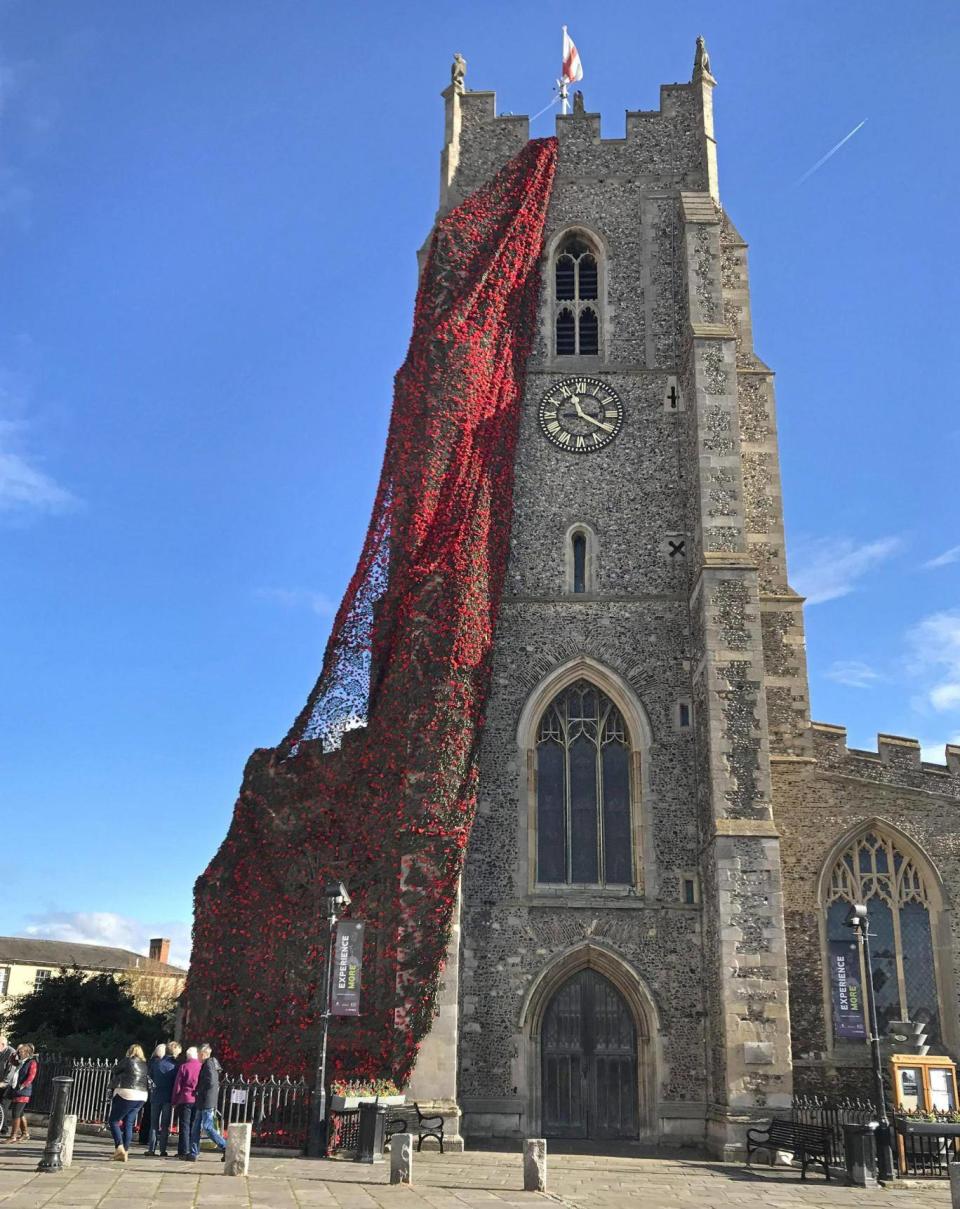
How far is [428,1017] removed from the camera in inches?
679

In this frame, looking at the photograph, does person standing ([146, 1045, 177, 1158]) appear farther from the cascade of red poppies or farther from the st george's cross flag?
the st george's cross flag

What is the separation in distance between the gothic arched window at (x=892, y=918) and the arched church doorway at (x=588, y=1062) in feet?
13.6

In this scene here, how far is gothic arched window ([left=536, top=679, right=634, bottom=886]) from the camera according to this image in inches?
797

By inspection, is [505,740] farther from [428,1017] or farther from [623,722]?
[428,1017]

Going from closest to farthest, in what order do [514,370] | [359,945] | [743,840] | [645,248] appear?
[359,945]
[743,840]
[514,370]
[645,248]

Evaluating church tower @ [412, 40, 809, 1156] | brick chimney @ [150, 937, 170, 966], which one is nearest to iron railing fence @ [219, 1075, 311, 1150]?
church tower @ [412, 40, 809, 1156]

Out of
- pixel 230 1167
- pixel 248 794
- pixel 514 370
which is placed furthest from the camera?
pixel 514 370

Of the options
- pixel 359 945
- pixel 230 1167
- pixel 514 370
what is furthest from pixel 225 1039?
pixel 514 370

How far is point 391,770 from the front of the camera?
1908 cm

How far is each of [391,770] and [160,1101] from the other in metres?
6.44

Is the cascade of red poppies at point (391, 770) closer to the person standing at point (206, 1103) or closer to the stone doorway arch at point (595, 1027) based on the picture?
the stone doorway arch at point (595, 1027)

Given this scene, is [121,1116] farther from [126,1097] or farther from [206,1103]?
[206,1103]

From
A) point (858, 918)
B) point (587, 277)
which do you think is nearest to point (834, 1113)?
point (858, 918)

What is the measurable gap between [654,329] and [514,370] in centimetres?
330
